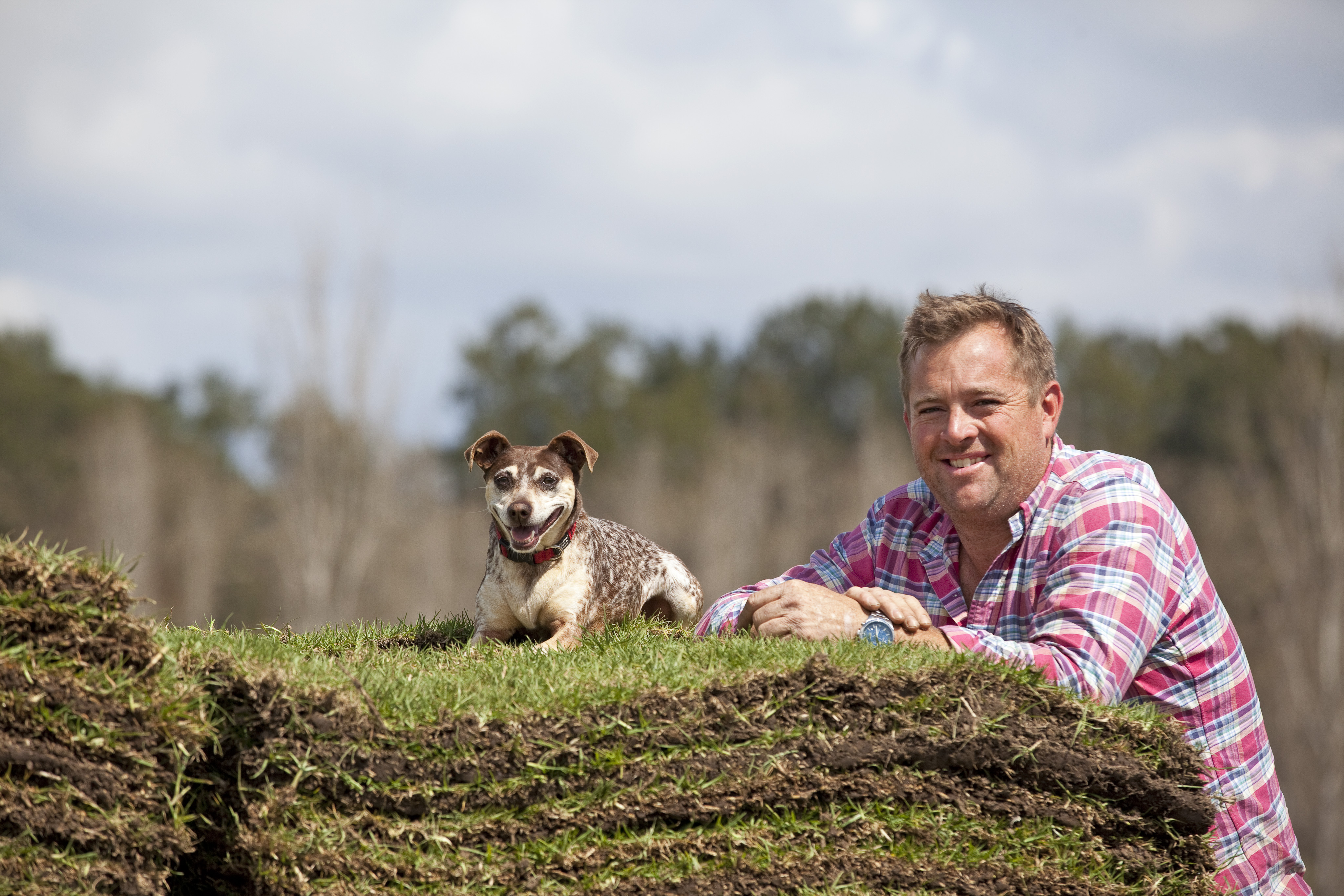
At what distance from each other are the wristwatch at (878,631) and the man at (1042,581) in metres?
0.01

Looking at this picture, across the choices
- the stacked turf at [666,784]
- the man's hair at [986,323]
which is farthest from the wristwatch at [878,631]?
the man's hair at [986,323]

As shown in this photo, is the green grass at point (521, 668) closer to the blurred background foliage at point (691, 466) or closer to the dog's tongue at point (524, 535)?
the dog's tongue at point (524, 535)

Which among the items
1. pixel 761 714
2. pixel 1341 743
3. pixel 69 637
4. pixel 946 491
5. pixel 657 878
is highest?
pixel 946 491

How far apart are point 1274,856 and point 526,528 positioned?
403cm

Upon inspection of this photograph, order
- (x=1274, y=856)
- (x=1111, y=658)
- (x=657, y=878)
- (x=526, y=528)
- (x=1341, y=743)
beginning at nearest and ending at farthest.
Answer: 1. (x=657, y=878)
2. (x=1111, y=658)
3. (x=1274, y=856)
4. (x=526, y=528)
5. (x=1341, y=743)

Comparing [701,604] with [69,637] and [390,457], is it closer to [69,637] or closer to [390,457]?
[69,637]

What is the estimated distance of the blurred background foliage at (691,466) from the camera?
119ft

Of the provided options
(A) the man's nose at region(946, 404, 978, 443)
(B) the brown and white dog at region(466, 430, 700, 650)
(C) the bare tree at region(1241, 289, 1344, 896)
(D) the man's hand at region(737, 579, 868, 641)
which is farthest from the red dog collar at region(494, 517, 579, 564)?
(C) the bare tree at region(1241, 289, 1344, 896)

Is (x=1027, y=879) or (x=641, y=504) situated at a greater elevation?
(x=1027, y=879)

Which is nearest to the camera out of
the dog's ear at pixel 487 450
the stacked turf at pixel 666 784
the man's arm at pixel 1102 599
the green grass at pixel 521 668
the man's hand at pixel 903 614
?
the stacked turf at pixel 666 784

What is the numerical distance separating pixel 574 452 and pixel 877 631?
2.72 m

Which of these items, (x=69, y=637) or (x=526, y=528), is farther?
(x=526, y=528)

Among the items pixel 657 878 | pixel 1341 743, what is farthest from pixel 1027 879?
pixel 1341 743

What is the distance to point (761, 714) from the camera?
3.90 metres
